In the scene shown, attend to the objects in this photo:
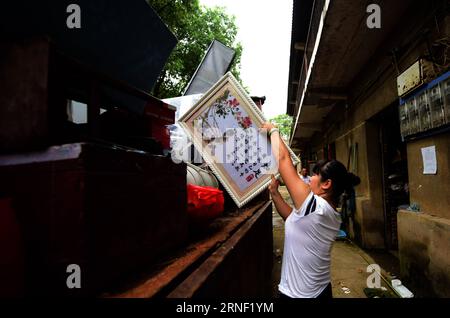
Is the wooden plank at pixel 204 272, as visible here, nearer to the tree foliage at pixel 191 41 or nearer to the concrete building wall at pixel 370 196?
the concrete building wall at pixel 370 196

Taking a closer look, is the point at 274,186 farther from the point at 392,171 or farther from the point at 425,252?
the point at 392,171

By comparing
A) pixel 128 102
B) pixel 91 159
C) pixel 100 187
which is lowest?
pixel 100 187

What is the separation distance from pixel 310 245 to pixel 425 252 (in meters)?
2.86

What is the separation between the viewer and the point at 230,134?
2.13 meters

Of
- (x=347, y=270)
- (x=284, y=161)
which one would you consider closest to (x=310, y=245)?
(x=284, y=161)

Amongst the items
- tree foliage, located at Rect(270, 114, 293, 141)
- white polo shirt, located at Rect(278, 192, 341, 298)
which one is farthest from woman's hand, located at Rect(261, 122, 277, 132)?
tree foliage, located at Rect(270, 114, 293, 141)

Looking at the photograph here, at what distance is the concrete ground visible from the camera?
453 cm

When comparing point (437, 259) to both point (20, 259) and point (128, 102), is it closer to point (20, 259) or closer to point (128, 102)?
point (128, 102)

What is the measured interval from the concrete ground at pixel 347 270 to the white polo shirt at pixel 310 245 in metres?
2.33

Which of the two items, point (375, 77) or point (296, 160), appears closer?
point (296, 160)

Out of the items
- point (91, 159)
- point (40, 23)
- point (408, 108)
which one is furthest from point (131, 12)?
point (408, 108)

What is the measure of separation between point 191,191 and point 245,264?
2.34ft

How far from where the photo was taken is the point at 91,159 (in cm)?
97

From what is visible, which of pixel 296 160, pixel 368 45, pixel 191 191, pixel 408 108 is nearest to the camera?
pixel 191 191
